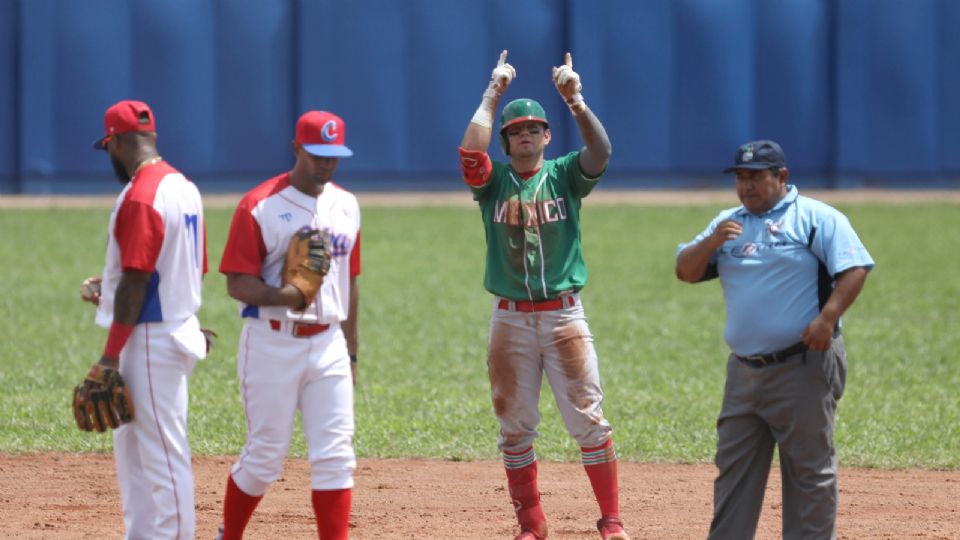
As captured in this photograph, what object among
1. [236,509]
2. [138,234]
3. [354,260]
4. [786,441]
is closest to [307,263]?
[354,260]

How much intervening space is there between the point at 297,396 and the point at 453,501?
208cm

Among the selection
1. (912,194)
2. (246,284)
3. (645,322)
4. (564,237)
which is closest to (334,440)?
(246,284)

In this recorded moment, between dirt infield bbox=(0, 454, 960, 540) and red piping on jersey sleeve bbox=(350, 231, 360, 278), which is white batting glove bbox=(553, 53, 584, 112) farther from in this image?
dirt infield bbox=(0, 454, 960, 540)

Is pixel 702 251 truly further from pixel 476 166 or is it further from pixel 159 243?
pixel 159 243

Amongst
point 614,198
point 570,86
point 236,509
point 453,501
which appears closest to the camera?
point 236,509

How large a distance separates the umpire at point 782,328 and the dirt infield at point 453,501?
107 centimetres

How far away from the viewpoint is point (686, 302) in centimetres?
1555

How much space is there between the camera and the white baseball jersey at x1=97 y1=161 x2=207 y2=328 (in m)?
5.50

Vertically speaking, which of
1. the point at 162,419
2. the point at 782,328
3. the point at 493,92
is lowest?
the point at 162,419

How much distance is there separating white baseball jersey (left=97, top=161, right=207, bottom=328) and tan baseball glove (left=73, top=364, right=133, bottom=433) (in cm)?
24

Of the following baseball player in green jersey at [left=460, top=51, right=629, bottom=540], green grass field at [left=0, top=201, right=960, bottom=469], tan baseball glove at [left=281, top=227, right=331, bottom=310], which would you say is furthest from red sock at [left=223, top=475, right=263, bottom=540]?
green grass field at [left=0, top=201, right=960, bottom=469]

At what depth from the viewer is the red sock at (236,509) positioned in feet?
19.7

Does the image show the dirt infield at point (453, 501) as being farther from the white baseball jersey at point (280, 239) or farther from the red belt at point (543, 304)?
the white baseball jersey at point (280, 239)

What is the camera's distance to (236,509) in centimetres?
601
